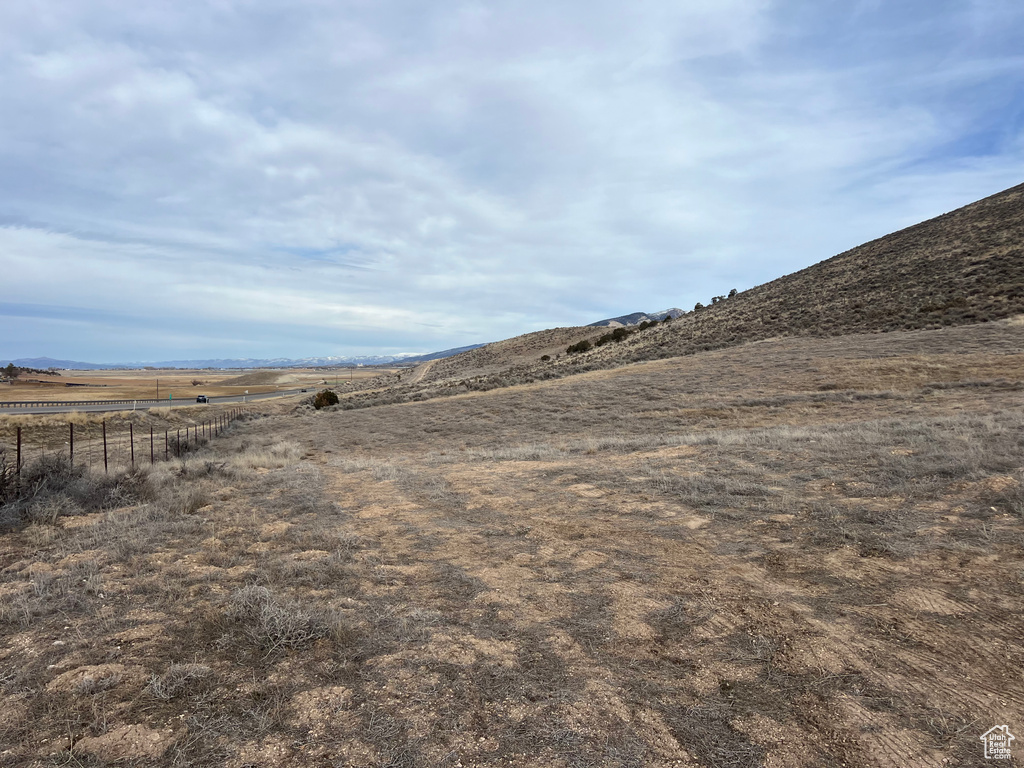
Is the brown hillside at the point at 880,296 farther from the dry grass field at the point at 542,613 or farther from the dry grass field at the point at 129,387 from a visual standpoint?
the dry grass field at the point at 129,387

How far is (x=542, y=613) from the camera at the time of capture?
196 inches

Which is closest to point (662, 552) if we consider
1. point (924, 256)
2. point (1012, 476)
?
point (1012, 476)

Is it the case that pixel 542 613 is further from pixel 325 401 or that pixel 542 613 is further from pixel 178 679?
pixel 325 401

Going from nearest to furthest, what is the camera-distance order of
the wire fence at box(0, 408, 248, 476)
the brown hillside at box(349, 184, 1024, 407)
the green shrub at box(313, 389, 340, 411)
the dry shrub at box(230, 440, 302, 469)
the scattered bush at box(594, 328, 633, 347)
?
1. the dry shrub at box(230, 440, 302, 469)
2. the wire fence at box(0, 408, 248, 476)
3. the brown hillside at box(349, 184, 1024, 407)
4. the green shrub at box(313, 389, 340, 411)
5. the scattered bush at box(594, 328, 633, 347)

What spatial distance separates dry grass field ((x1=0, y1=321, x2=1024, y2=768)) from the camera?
3.20 meters

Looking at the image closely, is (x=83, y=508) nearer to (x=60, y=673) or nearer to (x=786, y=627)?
(x=60, y=673)

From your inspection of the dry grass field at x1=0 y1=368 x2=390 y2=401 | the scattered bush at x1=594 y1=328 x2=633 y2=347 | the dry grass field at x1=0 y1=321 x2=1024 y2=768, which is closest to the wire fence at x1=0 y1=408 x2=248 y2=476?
the dry grass field at x1=0 y1=321 x2=1024 y2=768

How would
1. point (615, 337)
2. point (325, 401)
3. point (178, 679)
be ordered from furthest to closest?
1. point (615, 337)
2. point (325, 401)
3. point (178, 679)

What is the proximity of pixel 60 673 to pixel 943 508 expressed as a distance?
390 inches

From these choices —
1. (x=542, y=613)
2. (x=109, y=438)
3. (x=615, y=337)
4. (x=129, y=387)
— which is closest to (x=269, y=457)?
(x=542, y=613)

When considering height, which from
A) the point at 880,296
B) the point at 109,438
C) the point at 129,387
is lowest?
the point at 109,438

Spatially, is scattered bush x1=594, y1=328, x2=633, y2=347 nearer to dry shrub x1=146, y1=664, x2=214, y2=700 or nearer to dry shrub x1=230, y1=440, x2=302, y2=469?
dry shrub x1=230, y1=440, x2=302, y2=469

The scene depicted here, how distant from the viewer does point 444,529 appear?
26.3ft

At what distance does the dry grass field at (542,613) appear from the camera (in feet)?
10.5
